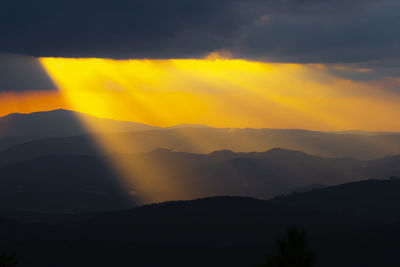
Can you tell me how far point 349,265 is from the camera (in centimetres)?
16238

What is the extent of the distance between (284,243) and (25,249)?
171310 mm

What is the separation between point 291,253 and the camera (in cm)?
4316

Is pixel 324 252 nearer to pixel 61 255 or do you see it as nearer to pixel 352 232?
pixel 352 232

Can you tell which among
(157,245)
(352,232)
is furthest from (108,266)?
(352,232)

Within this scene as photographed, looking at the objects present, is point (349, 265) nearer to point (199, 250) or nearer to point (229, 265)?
point (229, 265)

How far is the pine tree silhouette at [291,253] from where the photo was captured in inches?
1686

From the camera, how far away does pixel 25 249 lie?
19738 cm

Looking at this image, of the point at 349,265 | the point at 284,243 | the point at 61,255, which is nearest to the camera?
the point at 284,243

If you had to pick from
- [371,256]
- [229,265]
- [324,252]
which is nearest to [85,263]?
[229,265]

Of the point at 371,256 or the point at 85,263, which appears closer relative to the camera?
the point at 371,256

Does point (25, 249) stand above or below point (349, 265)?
above

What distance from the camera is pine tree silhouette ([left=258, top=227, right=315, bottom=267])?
4281 cm

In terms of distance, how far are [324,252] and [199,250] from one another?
42.6 metres

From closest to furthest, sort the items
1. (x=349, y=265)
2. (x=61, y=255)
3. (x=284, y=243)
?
(x=284, y=243) < (x=349, y=265) < (x=61, y=255)
